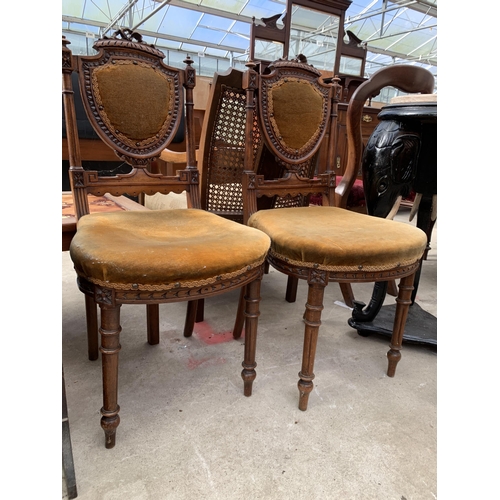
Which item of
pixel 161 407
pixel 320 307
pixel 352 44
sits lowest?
pixel 161 407

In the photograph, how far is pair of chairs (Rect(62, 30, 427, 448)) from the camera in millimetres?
909

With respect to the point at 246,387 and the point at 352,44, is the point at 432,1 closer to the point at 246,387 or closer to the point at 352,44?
the point at 352,44

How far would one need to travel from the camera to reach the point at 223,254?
964 millimetres

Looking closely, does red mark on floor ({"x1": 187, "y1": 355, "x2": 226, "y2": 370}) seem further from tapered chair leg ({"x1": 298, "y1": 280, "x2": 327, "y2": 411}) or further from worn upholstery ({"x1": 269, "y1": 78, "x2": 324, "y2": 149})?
worn upholstery ({"x1": 269, "y1": 78, "x2": 324, "y2": 149})

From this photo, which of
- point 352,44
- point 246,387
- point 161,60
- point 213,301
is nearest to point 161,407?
point 246,387

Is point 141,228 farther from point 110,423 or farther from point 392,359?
point 392,359

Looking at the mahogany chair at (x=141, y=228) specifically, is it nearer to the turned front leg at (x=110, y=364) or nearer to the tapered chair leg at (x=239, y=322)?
the turned front leg at (x=110, y=364)

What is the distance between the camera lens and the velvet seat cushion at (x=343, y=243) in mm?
1088

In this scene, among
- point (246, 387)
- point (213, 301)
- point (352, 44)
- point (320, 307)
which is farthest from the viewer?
point (352, 44)

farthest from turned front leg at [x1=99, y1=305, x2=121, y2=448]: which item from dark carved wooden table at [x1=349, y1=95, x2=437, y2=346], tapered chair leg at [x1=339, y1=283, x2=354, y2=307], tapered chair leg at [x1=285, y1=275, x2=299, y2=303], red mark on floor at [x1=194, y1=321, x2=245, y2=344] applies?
tapered chair leg at [x1=339, y1=283, x2=354, y2=307]

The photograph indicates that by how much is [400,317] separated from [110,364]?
0.97 meters

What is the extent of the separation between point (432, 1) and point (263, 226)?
909 centimetres

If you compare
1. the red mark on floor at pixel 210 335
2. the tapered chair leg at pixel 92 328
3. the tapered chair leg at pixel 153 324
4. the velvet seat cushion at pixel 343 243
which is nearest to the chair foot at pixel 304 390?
the velvet seat cushion at pixel 343 243

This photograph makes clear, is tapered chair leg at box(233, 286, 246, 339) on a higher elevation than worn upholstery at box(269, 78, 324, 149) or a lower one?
lower
